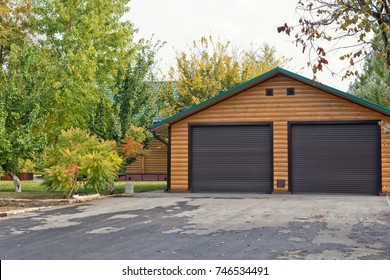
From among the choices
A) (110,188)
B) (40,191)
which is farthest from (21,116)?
(40,191)

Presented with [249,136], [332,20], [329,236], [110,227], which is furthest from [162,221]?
[249,136]

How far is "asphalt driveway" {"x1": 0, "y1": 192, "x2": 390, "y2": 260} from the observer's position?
847 centimetres

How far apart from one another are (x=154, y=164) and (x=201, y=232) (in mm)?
32261

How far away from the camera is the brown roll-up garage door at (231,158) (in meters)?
22.8

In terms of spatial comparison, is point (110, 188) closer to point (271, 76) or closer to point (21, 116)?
point (21, 116)

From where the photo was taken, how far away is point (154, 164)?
42.8m

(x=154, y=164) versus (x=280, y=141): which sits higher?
(x=280, y=141)

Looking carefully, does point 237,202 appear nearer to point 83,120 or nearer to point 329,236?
point 329,236

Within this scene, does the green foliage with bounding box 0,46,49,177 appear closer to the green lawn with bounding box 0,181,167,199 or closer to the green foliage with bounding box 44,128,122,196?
the green foliage with bounding box 44,128,122,196

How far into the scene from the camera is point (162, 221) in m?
12.8

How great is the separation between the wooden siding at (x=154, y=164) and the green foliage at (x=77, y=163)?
69.9 ft

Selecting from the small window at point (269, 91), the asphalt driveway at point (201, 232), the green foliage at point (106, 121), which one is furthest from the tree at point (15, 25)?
the asphalt driveway at point (201, 232)

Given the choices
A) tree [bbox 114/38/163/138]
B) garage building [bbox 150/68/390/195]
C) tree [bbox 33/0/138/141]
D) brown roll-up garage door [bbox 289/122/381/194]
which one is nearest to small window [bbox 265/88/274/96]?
garage building [bbox 150/68/390/195]

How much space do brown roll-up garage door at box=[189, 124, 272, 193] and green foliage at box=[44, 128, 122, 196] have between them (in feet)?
14.3
